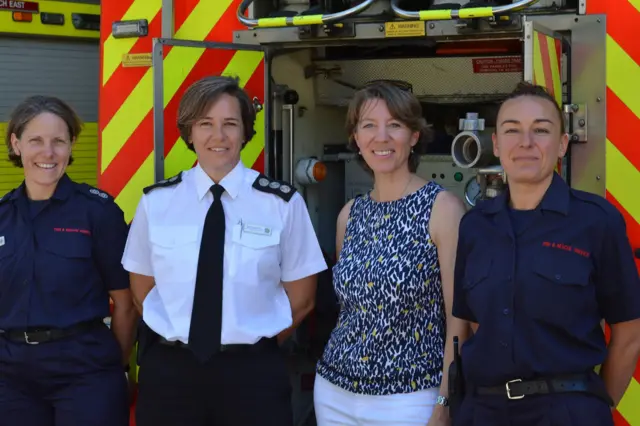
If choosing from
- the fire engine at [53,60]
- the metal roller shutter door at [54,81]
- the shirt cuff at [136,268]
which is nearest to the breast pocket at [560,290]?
the shirt cuff at [136,268]

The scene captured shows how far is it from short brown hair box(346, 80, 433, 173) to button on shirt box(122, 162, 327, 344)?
333 millimetres

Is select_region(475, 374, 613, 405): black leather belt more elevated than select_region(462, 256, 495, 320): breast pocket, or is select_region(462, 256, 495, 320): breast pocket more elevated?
select_region(462, 256, 495, 320): breast pocket

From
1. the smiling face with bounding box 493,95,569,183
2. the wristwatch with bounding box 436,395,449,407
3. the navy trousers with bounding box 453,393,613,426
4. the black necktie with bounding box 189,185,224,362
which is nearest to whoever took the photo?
the navy trousers with bounding box 453,393,613,426

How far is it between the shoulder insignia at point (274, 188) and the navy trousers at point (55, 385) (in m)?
0.72

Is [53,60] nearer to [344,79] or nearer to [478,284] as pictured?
[344,79]

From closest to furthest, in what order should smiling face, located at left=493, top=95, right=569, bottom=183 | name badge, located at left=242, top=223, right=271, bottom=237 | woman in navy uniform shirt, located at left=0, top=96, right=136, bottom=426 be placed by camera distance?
smiling face, located at left=493, top=95, right=569, bottom=183 → name badge, located at left=242, top=223, right=271, bottom=237 → woman in navy uniform shirt, located at left=0, top=96, right=136, bottom=426

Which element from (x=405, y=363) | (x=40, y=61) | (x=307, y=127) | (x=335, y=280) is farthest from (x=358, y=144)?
(x=40, y=61)

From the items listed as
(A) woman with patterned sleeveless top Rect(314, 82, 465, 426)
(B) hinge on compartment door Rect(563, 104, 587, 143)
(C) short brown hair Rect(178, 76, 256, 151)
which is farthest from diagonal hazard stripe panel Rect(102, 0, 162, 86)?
(B) hinge on compartment door Rect(563, 104, 587, 143)

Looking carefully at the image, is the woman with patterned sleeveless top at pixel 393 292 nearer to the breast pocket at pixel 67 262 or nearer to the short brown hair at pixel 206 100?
the short brown hair at pixel 206 100

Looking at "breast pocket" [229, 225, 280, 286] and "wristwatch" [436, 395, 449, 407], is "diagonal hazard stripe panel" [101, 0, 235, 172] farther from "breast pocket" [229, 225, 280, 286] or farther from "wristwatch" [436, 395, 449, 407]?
"wristwatch" [436, 395, 449, 407]

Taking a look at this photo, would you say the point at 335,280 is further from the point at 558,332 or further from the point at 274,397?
the point at 558,332

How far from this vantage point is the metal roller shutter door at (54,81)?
564 centimetres

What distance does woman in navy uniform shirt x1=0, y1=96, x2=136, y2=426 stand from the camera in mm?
3199

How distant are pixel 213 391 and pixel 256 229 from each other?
1.62 feet
